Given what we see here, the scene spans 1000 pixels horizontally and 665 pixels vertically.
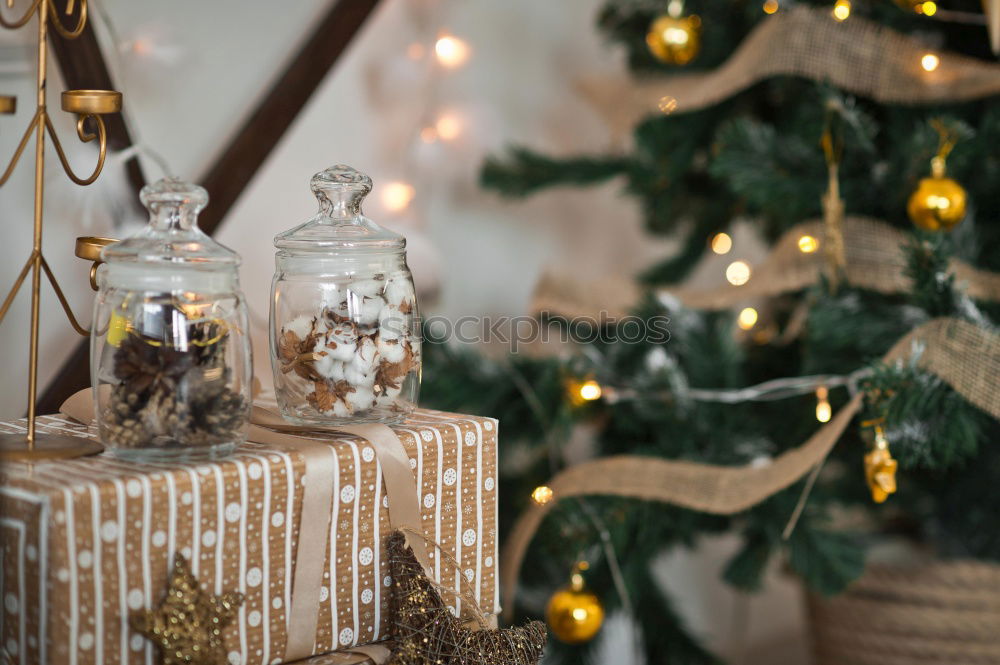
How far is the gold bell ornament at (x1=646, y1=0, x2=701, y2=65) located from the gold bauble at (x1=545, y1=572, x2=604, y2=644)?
24.0 inches

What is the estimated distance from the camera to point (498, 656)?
592 mm

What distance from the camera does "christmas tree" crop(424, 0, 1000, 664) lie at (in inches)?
35.7

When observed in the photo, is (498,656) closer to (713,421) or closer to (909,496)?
(713,421)

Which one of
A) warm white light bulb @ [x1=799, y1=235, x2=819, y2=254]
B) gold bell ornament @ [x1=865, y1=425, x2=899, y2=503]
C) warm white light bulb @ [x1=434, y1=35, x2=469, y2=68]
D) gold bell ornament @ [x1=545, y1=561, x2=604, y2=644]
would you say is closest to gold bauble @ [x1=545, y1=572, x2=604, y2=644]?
gold bell ornament @ [x1=545, y1=561, x2=604, y2=644]

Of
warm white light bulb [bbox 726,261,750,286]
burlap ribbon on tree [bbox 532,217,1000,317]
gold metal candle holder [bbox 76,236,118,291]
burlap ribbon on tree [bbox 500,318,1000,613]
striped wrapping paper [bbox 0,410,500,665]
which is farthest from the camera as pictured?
warm white light bulb [bbox 726,261,750,286]

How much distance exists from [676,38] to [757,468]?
1.68ft

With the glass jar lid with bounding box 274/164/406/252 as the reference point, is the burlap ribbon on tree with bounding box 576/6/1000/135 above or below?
above

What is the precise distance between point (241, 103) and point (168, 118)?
10cm

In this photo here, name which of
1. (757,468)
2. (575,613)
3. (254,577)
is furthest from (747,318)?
(254,577)

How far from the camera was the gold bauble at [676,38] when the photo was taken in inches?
43.3

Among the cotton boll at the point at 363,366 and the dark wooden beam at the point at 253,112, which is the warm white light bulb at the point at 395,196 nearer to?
the dark wooden beam at the point at 253,112

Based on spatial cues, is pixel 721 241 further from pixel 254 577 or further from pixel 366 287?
pixel 254 577

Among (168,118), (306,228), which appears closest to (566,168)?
(168,118)

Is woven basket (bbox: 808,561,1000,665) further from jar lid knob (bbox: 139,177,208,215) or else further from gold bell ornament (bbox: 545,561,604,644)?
jar lid knob (bbox: 139,177,208,215)
